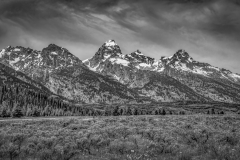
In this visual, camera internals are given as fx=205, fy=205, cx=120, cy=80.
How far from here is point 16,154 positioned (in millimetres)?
14914

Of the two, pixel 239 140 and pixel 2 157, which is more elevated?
pixel 239 140

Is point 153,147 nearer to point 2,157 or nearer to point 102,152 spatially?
point 102,152

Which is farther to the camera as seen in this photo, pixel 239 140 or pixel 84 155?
pixel 239 140

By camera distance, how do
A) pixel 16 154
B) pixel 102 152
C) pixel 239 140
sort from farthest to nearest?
pixel 239 140 < pixel 102 152 < pixel 16 154

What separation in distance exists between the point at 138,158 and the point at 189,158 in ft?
11.4

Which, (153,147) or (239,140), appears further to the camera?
(239,140)

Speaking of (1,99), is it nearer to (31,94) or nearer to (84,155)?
(31,94)

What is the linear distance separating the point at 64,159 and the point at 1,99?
596 feet


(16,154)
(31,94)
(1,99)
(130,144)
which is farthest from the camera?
(31,94)

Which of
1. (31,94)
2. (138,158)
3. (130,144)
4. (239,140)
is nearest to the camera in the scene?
(138,158)

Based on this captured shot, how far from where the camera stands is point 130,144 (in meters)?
18.0

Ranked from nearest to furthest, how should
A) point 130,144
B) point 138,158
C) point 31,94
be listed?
1. point 138,158
2. point 130,144
3. point 31,94

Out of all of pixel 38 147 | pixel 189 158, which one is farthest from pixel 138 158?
pixel 38 147

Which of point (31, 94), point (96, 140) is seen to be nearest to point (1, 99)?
point (31, 94)
